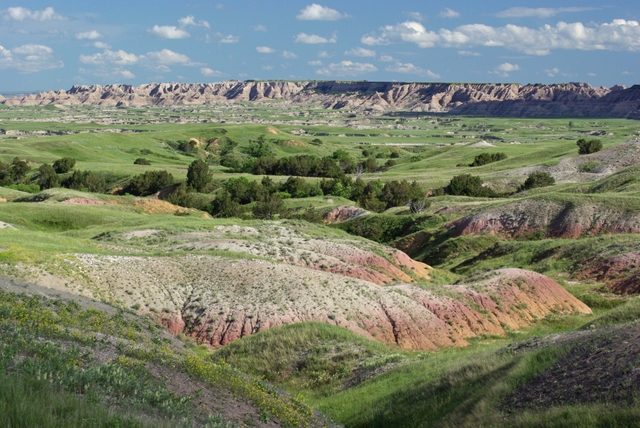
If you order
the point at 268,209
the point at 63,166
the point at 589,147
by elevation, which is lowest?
the point at 63,166

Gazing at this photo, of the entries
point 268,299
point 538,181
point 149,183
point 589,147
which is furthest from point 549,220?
point 149,183

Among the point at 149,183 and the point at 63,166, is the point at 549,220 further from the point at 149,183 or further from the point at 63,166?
the point at 63,166

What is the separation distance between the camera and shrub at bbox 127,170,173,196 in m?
78.4

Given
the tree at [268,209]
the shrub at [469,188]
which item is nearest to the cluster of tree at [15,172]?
the tree at [268,209]

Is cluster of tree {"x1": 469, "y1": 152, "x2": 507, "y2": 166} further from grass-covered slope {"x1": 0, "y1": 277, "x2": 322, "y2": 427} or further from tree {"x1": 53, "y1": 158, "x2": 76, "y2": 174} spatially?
grass-covered slope {"x1": 0, "y1": 277, "x2": 322, "y2": 427}

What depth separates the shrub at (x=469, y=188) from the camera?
72.4 m

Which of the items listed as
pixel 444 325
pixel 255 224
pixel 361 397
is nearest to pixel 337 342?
pixel 361 397

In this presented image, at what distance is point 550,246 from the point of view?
42250mm

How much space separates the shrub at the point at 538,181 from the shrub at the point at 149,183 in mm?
44062

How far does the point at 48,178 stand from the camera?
8356 cm

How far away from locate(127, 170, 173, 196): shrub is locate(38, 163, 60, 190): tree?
419 inches

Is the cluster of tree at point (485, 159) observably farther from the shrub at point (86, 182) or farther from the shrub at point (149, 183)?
the shrub at point (86, 182)

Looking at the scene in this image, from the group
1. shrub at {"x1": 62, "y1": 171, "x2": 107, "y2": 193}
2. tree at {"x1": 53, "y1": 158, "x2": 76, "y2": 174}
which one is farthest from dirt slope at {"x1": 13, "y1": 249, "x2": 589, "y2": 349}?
tree at {"x1": 53, "y1": 158, "x2": 76, "y2": 174}

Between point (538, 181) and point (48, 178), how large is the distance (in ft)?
207
